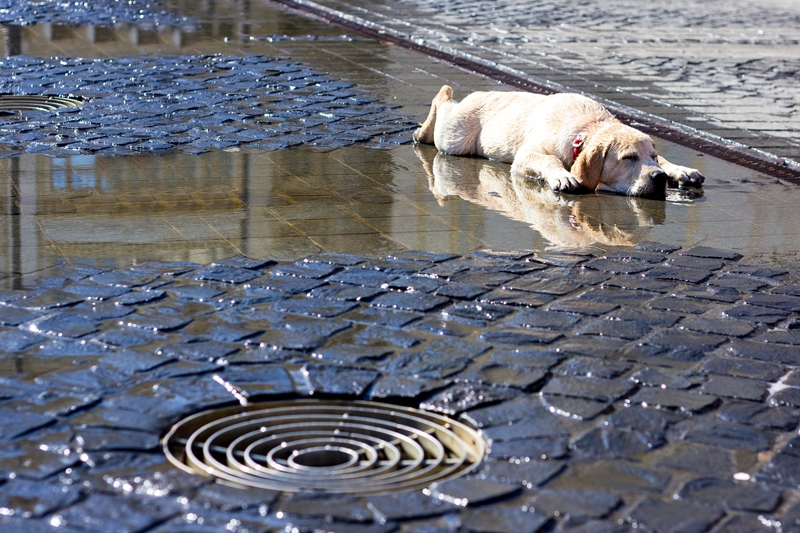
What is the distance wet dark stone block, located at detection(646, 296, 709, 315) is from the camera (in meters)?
5.61

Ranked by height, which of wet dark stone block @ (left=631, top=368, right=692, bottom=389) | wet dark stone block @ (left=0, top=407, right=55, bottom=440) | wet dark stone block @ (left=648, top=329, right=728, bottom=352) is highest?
wet dark stone block @ (left=631, top=368, right=692, bottom=389)

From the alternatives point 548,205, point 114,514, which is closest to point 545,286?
point 548,205

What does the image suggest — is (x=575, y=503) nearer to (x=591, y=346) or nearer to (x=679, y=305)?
(x=591, y=346)

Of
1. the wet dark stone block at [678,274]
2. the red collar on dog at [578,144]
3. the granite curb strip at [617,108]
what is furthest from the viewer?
the granite curb strip at [617,108]

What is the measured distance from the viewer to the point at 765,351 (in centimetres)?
506

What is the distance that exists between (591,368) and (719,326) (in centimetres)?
100

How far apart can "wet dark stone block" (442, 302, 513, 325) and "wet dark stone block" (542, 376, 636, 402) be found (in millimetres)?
797

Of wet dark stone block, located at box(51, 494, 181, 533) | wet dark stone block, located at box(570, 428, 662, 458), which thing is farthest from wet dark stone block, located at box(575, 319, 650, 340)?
wet dark stone block, located at box(51, 494, 181, 533)

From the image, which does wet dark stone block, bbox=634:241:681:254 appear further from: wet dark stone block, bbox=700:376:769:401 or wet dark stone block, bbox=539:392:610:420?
wet dark stone block, bbox=539:392:610:420

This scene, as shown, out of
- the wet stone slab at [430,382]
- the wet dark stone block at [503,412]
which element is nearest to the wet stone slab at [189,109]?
the wet stone slab at [430,382]

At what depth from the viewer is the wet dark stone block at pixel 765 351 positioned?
4969 millimetres

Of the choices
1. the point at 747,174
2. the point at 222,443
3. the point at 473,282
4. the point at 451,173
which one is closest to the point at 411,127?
the point at 451,173

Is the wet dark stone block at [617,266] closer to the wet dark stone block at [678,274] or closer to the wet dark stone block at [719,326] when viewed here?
the wet dark stone block at [678,274]

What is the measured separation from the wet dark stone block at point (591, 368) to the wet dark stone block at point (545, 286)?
0.97 metres
